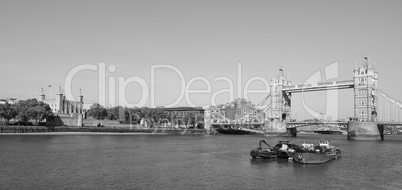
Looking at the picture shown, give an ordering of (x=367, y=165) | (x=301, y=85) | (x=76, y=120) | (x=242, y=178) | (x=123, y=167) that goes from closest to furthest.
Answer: (x=242, y=178), (x=123, y=167), (x=367, y=165), (x=76, y=120), (x=301, y=85)

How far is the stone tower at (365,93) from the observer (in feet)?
347

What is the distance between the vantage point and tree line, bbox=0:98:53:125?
96625 millimetres

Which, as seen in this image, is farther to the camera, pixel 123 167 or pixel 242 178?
pixel 123 167

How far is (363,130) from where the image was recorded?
93.1 meters

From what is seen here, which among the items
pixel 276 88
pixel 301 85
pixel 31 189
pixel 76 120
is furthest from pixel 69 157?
pixel 276 88

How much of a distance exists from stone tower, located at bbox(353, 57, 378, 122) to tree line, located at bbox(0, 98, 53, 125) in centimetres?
8200

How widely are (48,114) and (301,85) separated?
74.7m

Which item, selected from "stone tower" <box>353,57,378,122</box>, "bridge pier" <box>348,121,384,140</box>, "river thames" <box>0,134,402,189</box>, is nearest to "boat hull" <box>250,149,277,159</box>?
"river thames" <box>0,134,402,189</box>

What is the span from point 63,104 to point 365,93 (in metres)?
101

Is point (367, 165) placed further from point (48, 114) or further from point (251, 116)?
point (251, 116)

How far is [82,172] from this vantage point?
3117cm

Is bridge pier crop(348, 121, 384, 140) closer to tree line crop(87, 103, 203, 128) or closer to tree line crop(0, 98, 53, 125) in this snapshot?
tree line crop(87, 103, 203, 128)

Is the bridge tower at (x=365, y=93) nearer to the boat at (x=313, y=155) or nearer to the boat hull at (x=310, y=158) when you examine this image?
the boat at (x=313, y=155)

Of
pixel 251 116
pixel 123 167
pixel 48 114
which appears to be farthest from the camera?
pixel 251 116
